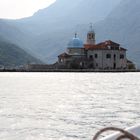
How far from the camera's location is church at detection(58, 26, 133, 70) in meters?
113

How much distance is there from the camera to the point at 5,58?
16825cm

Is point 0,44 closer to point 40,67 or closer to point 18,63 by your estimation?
point 18,63

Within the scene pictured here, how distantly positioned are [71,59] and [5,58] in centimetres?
5936

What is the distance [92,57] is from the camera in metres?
115

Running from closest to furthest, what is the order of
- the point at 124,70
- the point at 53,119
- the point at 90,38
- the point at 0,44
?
1. the point at 53,119
2. the point at 124,70
3. the point at 90,38
4. the point at 0,44

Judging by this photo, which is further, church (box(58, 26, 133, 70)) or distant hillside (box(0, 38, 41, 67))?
distant hillside (box(0, 38, 41, 67))

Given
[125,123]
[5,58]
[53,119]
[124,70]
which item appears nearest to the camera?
[125,123]

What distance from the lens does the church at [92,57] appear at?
11306 cm

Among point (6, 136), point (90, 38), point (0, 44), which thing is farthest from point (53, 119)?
point (0, 44)

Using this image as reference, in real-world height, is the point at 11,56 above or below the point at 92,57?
above

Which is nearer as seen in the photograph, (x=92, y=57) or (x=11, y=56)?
(x=92, y=57)

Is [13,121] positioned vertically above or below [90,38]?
below

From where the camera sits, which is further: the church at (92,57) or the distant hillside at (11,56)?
the distant hillside at (11,56)

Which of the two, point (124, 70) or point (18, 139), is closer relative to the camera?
point (18, 139)
